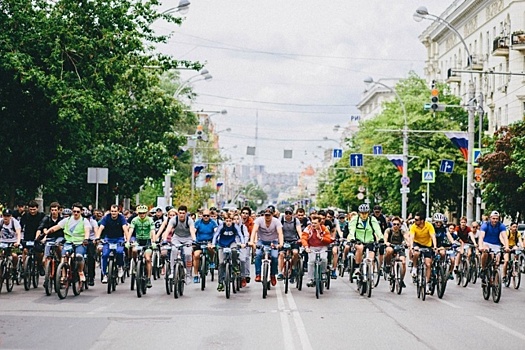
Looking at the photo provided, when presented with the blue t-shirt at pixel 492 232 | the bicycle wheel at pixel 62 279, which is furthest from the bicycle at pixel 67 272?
the blue t-shirt at pixel 492 232

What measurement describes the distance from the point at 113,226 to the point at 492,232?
8326 millimetres

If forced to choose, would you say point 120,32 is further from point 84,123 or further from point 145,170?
point 145,170

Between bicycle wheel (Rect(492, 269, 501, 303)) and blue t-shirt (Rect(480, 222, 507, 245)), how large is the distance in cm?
178

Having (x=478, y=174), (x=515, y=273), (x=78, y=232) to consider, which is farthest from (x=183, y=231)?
(x=478, y=174)

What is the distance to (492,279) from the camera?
2106 cm

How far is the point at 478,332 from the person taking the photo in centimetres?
1468

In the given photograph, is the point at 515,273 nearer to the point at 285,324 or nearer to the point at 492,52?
the point at 285,324

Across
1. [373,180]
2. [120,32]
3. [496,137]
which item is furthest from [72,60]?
[373,180]

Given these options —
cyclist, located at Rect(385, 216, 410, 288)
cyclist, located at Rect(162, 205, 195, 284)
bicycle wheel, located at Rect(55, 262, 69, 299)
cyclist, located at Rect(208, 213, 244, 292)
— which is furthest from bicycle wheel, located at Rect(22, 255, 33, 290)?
cyclist, located at Rect(385, 216, 410, 288)

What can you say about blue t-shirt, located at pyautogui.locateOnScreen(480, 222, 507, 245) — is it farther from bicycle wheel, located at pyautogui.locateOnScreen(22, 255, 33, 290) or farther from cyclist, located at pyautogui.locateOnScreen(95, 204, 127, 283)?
bicycle wheel, located at pyautogui.locateOnScreen(22, 255, 33, 290)

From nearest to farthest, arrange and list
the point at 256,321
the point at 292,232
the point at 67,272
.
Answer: the point at 256,321, the point at 67,272, the point at 292,232

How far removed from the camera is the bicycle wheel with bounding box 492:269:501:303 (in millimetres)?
20719

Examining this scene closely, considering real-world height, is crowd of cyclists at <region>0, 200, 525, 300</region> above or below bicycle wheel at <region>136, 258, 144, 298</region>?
above

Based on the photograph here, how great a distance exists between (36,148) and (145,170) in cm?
1865
